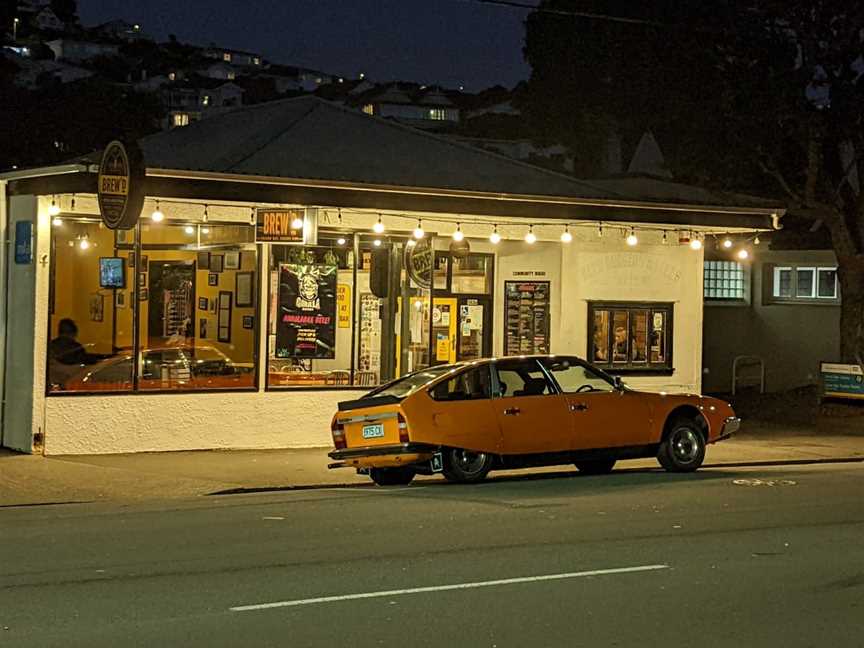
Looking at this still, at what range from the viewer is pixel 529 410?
52.3ft

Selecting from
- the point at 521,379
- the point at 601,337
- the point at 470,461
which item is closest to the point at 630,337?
the point at 601,337

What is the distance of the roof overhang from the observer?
18.0 m

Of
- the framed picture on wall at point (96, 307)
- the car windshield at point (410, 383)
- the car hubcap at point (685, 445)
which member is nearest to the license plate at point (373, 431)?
the car windshield at point (410, 383)

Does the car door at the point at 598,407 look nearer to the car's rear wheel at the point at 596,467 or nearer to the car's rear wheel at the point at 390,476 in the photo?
the car's rear wheel at the point at 596,467

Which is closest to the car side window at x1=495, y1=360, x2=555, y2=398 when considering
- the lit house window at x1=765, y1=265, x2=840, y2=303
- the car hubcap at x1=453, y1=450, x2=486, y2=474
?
the car hubcap at x1=453, y1=450, x2=486, y2=474

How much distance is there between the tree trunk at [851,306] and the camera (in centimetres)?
2716

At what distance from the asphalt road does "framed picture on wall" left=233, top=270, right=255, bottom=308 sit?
5.26 meters

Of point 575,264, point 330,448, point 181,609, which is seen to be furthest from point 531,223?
point 181,609

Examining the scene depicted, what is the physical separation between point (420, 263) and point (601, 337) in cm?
373

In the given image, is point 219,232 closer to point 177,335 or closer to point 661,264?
point 177,335

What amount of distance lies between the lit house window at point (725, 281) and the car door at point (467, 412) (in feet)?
59.2

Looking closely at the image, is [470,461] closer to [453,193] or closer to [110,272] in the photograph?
[453,193]

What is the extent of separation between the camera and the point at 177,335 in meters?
19.3

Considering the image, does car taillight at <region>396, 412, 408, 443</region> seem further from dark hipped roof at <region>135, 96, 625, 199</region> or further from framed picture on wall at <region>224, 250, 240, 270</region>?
framed picture on wall at <region>224, 250, 240, 270</region>
